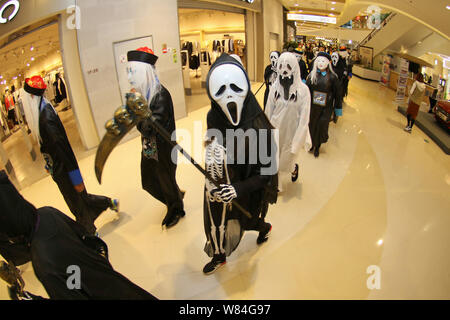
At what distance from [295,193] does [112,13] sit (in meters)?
4.38

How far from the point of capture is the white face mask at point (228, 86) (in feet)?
6.14

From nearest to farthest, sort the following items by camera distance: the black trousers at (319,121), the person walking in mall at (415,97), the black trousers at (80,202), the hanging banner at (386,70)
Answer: the black trousers at (80,202), the black trousers at (319,121), the person walking in mall at (415,97), the hanging banner at (386,70)

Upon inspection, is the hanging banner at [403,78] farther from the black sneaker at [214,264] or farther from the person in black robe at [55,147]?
the person in black robe at [55,147]

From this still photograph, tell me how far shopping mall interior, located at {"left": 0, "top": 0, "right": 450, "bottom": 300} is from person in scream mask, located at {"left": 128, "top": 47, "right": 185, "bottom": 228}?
0.02 meters

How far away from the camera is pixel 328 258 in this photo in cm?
284

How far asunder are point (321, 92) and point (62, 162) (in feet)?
12.1

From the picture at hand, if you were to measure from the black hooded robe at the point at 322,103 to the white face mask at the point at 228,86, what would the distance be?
2.96 metres

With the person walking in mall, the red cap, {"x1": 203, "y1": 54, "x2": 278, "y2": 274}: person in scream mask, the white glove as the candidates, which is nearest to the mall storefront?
the red cap

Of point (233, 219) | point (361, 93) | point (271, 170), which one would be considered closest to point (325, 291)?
point (233, 219)

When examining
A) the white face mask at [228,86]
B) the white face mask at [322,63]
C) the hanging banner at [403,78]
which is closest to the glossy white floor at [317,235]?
the white face mask at [322,63]

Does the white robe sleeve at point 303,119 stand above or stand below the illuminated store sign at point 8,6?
below

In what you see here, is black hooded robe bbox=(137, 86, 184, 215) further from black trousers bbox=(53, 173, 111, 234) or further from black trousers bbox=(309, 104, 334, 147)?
black trousers bbox=(309, 104, 334, 147)

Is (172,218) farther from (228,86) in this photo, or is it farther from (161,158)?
(228,86)
